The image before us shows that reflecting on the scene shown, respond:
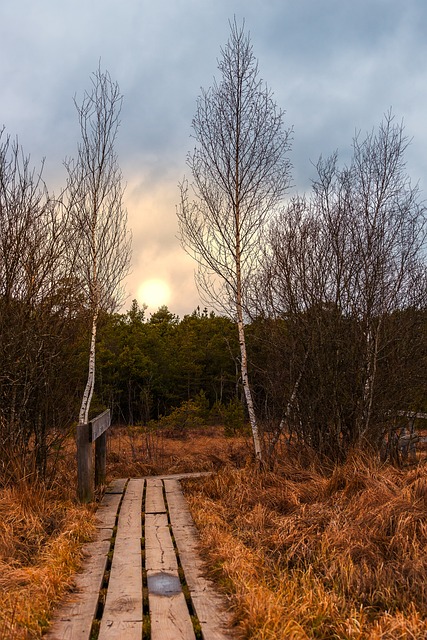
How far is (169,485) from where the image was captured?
9039mm

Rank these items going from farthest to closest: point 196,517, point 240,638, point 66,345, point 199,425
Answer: point 199,425, point 66,345, point 196,517, point 240,638

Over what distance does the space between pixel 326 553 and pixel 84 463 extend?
3.46 m

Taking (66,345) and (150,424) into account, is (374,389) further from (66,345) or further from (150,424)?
(150,424)

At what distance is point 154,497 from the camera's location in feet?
26.5

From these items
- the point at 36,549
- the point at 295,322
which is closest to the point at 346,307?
the point at 295,322

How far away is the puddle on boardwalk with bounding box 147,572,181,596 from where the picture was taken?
4.22 meters

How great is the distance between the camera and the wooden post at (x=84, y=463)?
23.7ft

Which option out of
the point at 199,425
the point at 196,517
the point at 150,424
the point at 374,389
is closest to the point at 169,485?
the point at 196,517

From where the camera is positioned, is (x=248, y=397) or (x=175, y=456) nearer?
(x=248, y=397)

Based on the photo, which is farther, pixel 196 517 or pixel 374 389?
pixel 374 389

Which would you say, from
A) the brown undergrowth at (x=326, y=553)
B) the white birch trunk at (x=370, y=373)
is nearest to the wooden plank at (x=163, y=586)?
the brown undergrowth at (x=326, y=553)

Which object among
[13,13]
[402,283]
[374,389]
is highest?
[13,13]

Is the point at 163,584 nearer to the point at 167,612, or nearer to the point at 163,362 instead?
the point at 167,612

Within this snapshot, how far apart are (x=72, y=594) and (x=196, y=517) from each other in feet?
8.56
